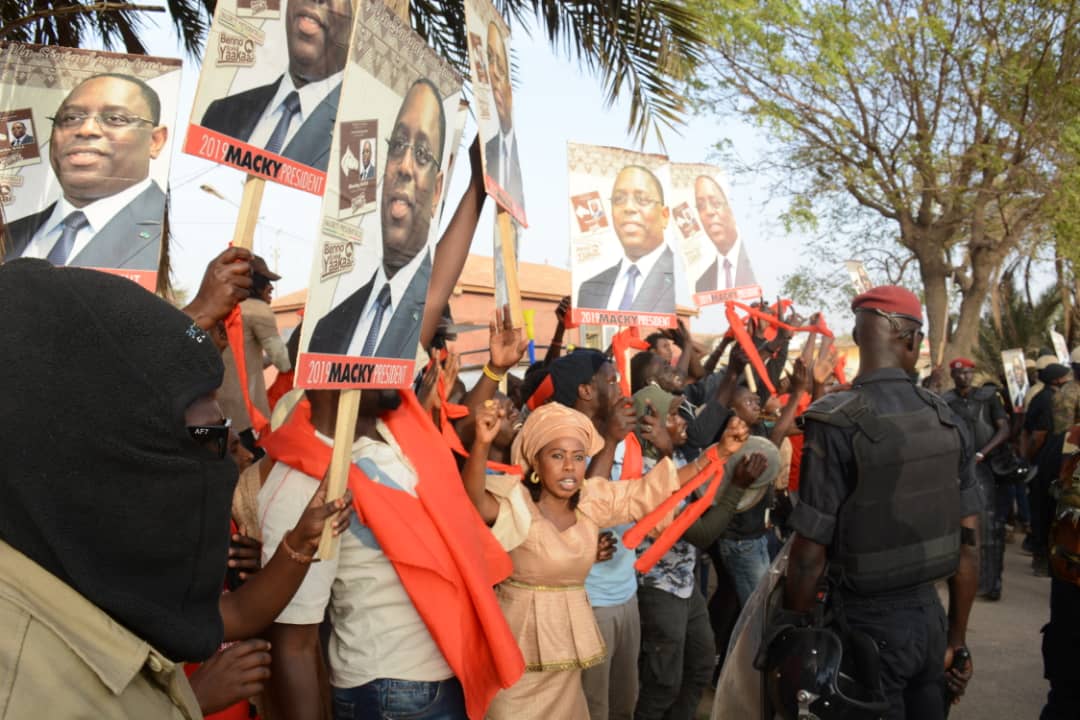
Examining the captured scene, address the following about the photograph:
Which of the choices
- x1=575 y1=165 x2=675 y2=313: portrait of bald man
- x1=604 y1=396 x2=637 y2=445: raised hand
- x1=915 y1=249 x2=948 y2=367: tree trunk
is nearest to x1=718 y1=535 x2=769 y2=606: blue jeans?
x1=575 y1=165 x2=675 y2=313: portrait of bald man

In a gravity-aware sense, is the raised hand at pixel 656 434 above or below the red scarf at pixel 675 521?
above

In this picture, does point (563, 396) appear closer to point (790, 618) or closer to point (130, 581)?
point (790, 618)

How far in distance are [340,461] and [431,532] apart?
49 cm

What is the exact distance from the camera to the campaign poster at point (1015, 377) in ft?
39.4

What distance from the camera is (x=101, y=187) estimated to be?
340 centimetres

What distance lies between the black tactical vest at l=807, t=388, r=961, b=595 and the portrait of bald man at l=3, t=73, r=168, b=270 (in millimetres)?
2528

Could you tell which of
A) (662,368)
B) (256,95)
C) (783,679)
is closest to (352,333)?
(256,95)

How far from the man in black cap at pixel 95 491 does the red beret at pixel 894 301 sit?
2.92 m

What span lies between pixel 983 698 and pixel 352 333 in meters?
5.17

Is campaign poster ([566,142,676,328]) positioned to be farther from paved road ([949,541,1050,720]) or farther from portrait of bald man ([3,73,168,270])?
paved road ([949,541,1050,720])

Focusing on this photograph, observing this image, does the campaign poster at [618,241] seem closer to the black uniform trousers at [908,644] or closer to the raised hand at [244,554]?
the black uniform trousers at [908,644]

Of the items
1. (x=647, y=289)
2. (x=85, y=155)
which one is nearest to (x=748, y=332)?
(x=647, y=289)

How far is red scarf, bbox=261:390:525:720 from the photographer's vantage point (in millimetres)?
2727

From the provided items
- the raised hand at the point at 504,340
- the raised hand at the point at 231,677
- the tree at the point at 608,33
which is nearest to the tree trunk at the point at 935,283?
the tree at the point at 608,33
